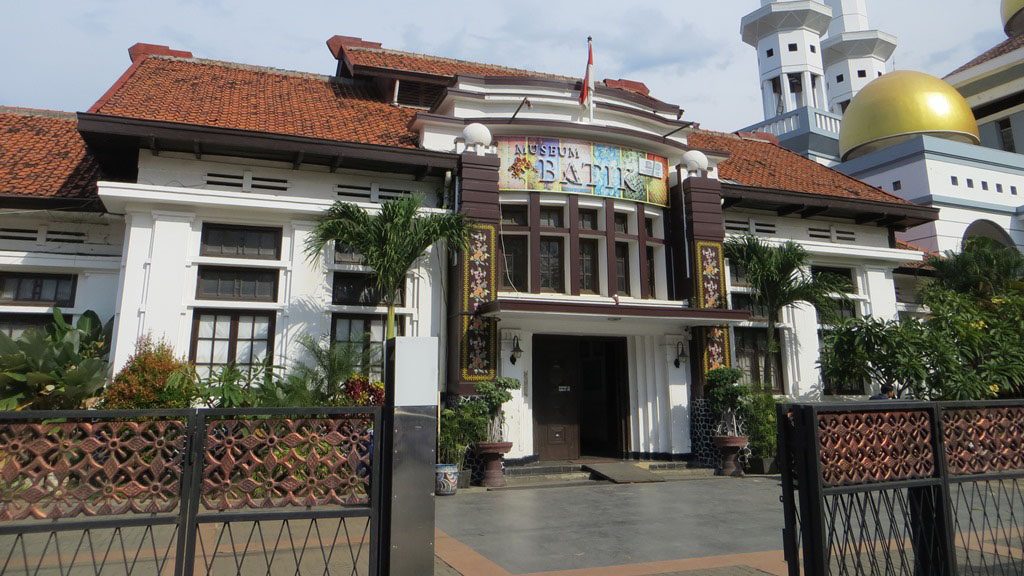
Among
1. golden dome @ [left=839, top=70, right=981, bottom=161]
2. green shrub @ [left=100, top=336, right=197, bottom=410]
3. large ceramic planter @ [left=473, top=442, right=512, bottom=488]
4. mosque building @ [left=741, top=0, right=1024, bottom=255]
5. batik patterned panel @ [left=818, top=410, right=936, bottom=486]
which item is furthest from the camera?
golden dome @ [left=839, top=70, right=981, bottom=161]

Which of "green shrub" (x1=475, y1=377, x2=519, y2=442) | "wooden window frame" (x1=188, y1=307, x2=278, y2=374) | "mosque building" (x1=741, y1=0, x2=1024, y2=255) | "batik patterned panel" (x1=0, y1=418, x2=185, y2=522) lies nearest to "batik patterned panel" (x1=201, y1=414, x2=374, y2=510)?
"batik patterned panel" (x1=0, y1=418, x2=185, y2=522)

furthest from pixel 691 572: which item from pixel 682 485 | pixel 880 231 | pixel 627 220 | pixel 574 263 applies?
pixel 880 231

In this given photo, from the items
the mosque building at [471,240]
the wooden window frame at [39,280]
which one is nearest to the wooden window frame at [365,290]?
the mosque building at [471,240]

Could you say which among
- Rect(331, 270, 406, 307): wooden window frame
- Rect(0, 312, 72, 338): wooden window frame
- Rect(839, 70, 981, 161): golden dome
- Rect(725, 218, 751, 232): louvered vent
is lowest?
Rect(0, 312, 72, 338): wooden window frame

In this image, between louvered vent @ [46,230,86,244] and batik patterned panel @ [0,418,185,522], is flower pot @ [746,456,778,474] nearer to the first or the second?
batik patterned panel @ [0,418,185,522]

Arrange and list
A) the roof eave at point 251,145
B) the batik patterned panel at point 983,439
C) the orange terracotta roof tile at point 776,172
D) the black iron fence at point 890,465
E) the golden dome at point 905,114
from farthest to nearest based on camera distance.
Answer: the golden dome at point 905,114, the orange terracotta roof tile at point 776,172, the roof eave at point 251,145, the batik patterned panel at point 983,439, the black iron fence at point 890,465

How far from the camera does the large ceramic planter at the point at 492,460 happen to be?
10.9 metres

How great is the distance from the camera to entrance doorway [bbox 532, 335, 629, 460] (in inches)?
513

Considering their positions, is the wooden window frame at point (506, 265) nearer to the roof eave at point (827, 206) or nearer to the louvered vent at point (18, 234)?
the roof eave at point (827, 206)

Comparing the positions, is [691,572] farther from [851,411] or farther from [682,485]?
[682,485]

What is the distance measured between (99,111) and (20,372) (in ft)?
15.1

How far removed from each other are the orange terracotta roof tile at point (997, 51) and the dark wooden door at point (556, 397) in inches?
1068

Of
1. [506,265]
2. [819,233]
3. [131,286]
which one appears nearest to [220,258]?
[131,286]

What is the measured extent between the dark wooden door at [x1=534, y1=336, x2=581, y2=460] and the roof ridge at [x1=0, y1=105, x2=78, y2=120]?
1171 centimetres
